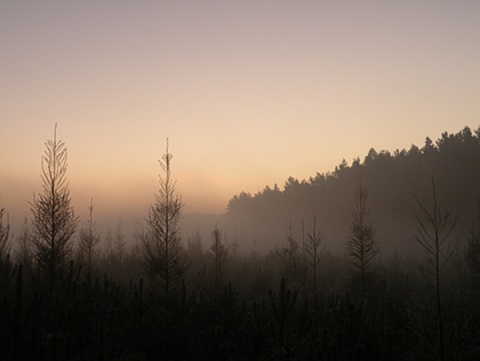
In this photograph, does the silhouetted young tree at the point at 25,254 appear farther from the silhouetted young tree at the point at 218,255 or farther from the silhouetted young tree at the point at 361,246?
the silhouetted young tree at the point at 361,246

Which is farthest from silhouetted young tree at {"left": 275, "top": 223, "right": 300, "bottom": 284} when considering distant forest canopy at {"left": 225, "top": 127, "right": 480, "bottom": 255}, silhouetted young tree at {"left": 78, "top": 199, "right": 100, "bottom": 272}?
silhouetted young tree at {"left": 78, "top": 199, "right": 100, "bottom": 272}

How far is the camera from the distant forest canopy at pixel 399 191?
38.4 m

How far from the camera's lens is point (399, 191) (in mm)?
44750

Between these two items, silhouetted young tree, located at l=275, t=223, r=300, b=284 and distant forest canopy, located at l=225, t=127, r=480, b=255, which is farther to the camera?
distant forest canopy, located at l=225, t=127, r=480, b=255

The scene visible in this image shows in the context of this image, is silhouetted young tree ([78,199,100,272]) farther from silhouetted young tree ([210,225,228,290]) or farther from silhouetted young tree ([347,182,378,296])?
silhouetted young tree ([347,182,378,296])

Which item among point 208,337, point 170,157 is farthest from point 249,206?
point 208,337

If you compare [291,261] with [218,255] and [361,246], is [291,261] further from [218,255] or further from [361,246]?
[361,246]

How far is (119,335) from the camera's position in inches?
337

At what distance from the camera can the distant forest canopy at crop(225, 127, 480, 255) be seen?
126ft

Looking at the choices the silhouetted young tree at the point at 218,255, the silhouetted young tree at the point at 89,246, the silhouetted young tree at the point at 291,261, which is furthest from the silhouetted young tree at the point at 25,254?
the silhouetted young tree at the point at 291,261

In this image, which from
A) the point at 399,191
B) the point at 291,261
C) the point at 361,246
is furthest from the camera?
the point at 399,191

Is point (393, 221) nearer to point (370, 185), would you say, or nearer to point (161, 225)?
point (370, 185)

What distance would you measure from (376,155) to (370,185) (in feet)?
18.6

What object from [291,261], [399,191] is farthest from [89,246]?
[399,191]
